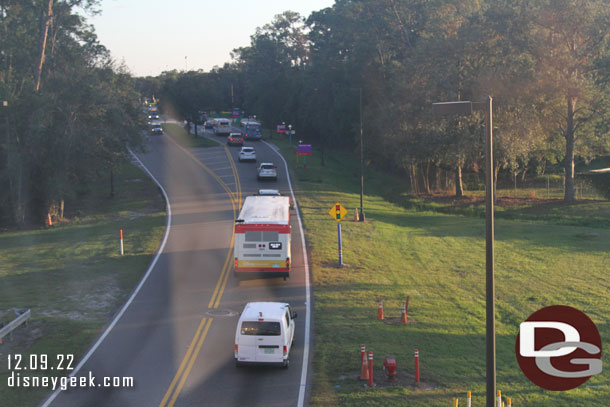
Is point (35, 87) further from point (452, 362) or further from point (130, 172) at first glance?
point (452, 362)

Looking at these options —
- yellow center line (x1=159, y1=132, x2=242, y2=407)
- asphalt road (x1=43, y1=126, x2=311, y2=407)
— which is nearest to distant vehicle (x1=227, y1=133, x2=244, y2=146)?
yellow center line (x1=159, y1=132, x2=242, y2=407)

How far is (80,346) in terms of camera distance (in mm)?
20688

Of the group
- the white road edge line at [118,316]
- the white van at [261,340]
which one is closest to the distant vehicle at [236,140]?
the white road edge line at [118,316]

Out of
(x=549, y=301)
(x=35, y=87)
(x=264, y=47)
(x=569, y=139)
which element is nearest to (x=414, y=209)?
(x=569, y=139)

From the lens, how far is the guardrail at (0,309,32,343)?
20.3 metres

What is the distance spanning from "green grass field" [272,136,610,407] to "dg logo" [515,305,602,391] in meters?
3.02

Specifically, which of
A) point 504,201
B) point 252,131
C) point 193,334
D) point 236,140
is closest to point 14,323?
point 193,334

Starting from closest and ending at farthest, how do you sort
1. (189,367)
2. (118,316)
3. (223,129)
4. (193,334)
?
(189,367) → (193,334) → (118,316) → (223,129)

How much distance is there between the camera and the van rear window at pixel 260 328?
18.0 metres

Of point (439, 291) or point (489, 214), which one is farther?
point (439, 291)

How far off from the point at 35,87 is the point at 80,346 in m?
33.5

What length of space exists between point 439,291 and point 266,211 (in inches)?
345

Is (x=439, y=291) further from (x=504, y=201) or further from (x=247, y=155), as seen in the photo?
(x=247, y=155)

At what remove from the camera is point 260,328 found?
18016 mm
